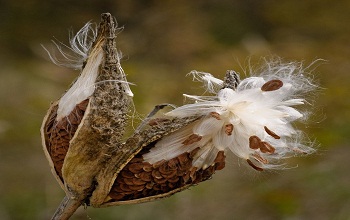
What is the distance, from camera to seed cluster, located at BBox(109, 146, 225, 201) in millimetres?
1079

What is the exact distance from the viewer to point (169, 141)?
107 cm

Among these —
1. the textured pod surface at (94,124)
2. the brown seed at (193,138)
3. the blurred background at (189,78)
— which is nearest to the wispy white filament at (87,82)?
the textured pod surface at (94,124)

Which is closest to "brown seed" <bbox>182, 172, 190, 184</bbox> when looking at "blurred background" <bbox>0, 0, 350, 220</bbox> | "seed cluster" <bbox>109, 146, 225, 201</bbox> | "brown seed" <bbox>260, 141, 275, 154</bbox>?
"seed cluster" <bbox>109, 146, 225, 201</bbox>

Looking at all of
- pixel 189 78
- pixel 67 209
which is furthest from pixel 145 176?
pixel 189 78

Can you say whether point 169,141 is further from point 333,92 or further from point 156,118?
point 333,92

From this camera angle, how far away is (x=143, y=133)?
41.8 inches

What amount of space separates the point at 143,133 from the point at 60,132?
0.12 m

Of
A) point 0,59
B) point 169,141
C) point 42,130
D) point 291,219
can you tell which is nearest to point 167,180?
point 169,141

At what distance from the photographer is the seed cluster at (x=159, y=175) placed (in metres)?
1.08

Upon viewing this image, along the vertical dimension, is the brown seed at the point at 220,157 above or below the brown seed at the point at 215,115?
below

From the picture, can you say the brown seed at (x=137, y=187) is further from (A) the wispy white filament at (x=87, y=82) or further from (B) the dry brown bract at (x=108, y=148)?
(A) the wispy white filament at (x=87, y=82)

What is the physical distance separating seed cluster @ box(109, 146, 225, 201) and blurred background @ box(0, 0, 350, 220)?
798 millimetres

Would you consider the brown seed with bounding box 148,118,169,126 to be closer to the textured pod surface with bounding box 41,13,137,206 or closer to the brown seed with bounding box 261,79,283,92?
the textured pod surface with bounding box 41,13,137,206

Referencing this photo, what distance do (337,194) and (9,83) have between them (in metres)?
1.27
